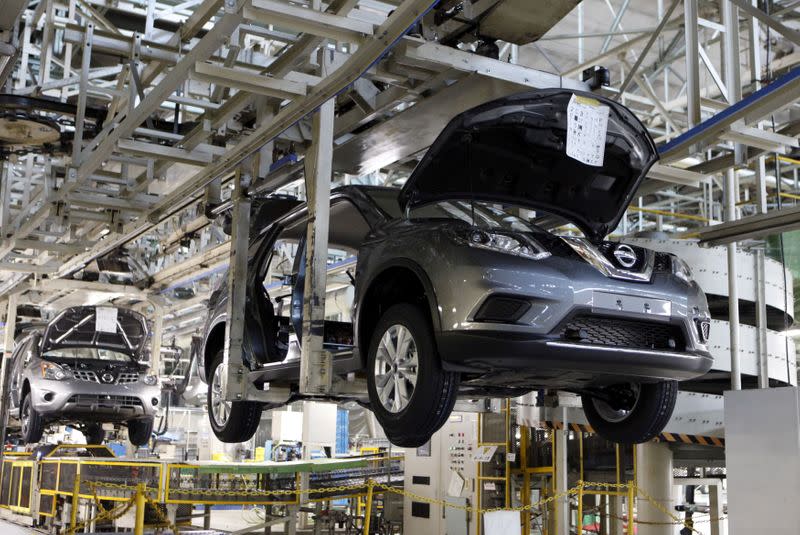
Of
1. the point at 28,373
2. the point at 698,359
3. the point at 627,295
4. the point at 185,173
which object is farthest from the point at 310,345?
the point at 28,373

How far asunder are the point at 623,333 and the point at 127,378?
8259 millimetres

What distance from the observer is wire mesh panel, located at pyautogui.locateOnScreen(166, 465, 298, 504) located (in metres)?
9.30

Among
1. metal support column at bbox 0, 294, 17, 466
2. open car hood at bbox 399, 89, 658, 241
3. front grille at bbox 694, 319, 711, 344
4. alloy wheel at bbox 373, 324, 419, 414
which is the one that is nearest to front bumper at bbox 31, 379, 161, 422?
metal support column at bbox 0, 294, 17, 466

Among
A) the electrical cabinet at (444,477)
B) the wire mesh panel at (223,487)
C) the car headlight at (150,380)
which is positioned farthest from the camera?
the electrical cabinet at (444,477)

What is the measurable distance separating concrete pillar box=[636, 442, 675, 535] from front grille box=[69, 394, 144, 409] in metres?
Result: 6.15

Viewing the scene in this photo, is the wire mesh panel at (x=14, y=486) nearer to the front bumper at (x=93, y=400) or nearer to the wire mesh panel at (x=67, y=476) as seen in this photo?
the wire mesh panel at (x=67, y=476)

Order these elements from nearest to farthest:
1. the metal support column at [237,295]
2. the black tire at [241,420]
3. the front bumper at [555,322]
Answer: the front bumper at [555,322] → the metal support column at [237,295] → the black tire at [241,420]

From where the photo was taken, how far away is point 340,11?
4281mm

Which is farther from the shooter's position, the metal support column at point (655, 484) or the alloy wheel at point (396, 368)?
the metal support column at point (655, 484)

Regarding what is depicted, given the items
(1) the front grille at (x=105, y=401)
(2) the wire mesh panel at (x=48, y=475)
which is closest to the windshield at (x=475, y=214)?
(1) the front grille at (x=105, y=401)

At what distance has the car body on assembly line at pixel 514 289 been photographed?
13.5 ft

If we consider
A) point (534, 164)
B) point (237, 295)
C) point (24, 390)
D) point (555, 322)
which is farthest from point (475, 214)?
point (24, 390)

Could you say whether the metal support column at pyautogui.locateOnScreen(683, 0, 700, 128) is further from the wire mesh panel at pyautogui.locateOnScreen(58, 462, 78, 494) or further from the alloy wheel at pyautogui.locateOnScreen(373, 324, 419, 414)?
the wire mesh panel at pyautogui.locateOnScreen(58, 462, 78, 494)

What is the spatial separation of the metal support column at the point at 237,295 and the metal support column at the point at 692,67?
2980 millimetres
